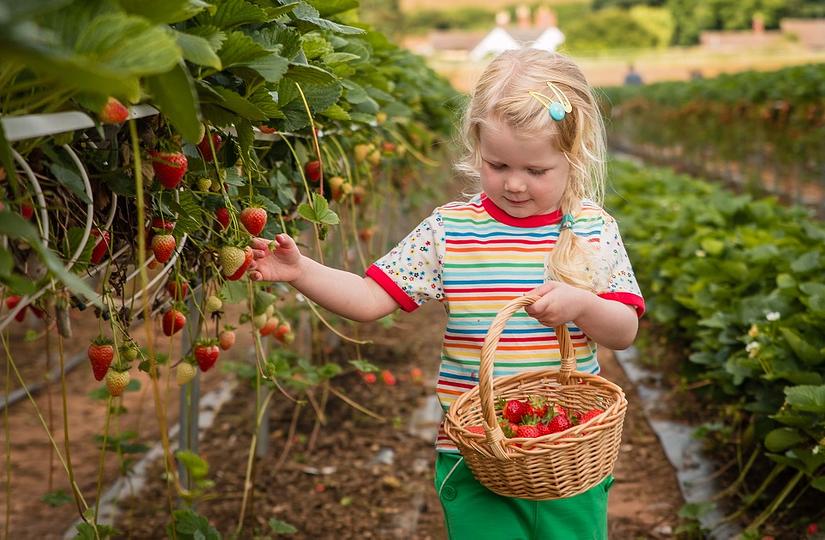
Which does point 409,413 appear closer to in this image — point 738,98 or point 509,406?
point 509,406

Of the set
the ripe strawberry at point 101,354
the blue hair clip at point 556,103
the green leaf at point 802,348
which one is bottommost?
the green leaf at point 802,348

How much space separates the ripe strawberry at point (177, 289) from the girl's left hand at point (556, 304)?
67 centimetres

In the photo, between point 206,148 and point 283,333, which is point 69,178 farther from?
point 283,333

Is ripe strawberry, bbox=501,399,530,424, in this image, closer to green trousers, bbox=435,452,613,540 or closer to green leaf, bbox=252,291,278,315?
green trousers, bbox=435,452,613,540

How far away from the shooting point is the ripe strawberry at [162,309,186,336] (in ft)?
5.87

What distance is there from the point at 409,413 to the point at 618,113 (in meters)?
27.7

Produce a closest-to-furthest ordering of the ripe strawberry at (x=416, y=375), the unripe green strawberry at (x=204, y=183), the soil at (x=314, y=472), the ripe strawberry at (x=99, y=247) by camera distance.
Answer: the ripe strawberry at (x=99, y=247)
the unripe green strawberry at (x=204, y=183)
the soil at (x=314, y=472)
the ripe strawberry at (x=416, y=375)

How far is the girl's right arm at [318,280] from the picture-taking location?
1.91m

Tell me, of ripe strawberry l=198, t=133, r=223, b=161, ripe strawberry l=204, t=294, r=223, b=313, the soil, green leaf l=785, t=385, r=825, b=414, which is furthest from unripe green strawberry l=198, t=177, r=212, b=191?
green leaf l=785, t=385, r=825, b=414

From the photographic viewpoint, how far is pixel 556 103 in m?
1.97

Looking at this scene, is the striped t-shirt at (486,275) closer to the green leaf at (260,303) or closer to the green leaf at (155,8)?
the green leaf at (260,303)

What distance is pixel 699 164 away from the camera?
1766 centimetres

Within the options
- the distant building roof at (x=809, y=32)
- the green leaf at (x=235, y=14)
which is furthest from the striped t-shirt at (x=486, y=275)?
the distant building roof at (x=809, y=32)

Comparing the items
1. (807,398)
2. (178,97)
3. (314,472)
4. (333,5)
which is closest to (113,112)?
(178,97)
